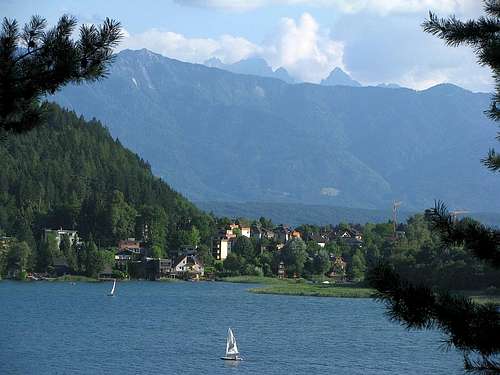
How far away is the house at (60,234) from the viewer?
149 metres

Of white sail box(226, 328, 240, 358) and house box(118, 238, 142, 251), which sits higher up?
house box(118, 238, 142, 251)

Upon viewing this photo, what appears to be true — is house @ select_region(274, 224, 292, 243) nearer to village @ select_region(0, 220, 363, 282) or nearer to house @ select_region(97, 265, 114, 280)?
village @ select_region(0, 220, 363, 282)

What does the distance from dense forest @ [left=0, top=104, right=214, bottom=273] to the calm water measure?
1927 inches

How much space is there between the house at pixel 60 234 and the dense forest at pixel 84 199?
1642 millimetres

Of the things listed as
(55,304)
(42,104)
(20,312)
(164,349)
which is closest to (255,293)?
(55,304)

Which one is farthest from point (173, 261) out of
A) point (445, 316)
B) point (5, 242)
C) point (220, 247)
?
point (445, 316)

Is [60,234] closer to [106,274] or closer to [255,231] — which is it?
[106,274]

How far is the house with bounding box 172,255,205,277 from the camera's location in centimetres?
15025

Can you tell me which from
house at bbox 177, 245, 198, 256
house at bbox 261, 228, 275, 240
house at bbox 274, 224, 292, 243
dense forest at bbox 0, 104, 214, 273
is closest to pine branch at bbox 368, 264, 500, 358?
dense forest at bbox 0, 104, 214, 273

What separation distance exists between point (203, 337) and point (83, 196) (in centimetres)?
11420

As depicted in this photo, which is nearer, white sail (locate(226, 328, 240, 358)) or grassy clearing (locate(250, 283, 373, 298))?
white sail (locate(226, 328, 240, 358))

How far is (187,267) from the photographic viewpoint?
150500 millimetres

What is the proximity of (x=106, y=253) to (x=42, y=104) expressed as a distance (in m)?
133

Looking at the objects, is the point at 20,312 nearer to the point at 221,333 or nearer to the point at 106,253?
the point at 221,333
